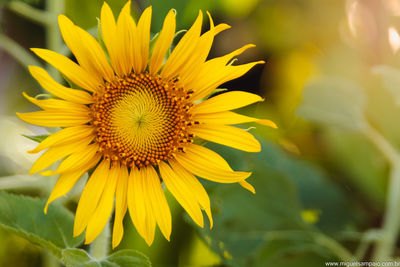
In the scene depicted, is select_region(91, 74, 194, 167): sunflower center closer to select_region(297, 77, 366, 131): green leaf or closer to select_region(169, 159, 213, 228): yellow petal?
select_region(169, 159, 213, 228): yellow petal

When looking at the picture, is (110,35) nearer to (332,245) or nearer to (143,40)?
(143,40)

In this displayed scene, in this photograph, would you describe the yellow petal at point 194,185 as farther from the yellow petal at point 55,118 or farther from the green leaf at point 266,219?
the green leaf at point 266,219

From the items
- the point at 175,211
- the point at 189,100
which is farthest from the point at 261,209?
the point at 189,100

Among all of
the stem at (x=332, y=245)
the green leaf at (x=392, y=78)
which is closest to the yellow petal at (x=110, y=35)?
the green leaf at (x=392, y=78)

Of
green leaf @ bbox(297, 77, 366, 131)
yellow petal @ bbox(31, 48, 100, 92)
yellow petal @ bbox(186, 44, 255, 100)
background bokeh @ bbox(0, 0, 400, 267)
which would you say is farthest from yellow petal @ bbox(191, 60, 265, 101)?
green leaf @ bbox(297, 77, 366, 131)

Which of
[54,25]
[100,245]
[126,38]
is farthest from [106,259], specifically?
[54,25]
